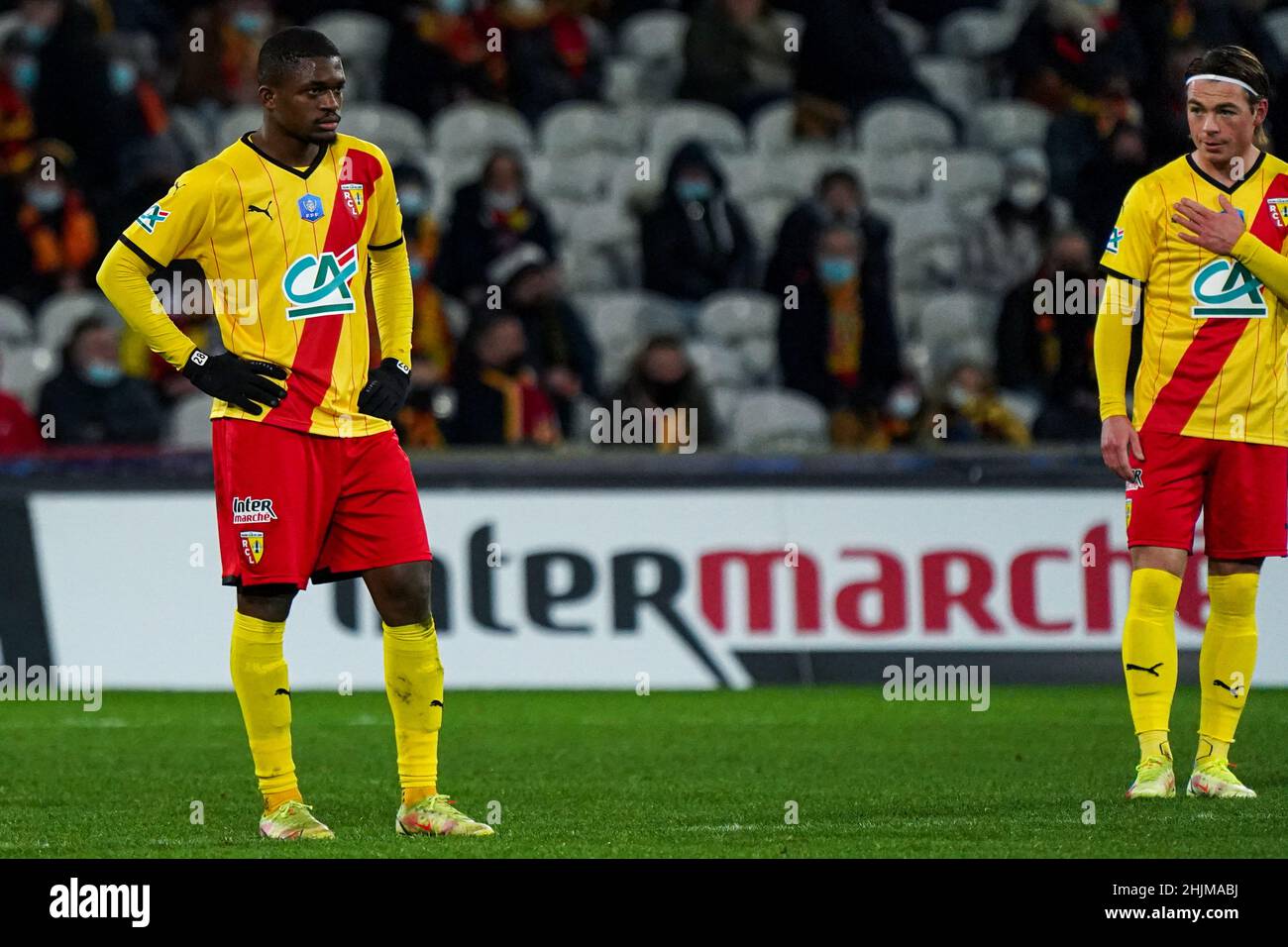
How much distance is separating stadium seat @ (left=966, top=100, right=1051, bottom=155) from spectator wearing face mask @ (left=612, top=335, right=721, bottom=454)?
4.13 metres

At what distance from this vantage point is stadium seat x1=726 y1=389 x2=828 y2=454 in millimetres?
13156

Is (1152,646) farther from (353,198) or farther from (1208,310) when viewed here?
(353,198)

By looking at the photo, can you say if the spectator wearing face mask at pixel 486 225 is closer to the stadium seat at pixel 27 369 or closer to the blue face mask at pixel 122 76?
the stadium seat at pixel 27 369

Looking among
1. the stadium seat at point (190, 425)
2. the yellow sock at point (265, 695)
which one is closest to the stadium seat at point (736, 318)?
the stadium seat at point (190, 425)

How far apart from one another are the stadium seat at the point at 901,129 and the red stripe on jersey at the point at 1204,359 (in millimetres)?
8335

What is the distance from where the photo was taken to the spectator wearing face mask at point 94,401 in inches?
493

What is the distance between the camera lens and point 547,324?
13398mm

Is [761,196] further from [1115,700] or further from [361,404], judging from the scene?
[361,404]

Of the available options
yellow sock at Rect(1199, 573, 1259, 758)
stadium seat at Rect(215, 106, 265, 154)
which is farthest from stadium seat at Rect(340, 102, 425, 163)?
yellow sock at Rect(1199, 573, 1259, 758)

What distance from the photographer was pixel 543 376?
13148mm

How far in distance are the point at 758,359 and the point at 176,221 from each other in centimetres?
804

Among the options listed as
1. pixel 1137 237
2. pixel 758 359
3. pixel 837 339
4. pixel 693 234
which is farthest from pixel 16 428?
pixel 1137 237

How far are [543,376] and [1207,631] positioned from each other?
622 cm

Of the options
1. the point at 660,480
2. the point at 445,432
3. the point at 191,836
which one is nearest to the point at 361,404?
the point at 191,836
